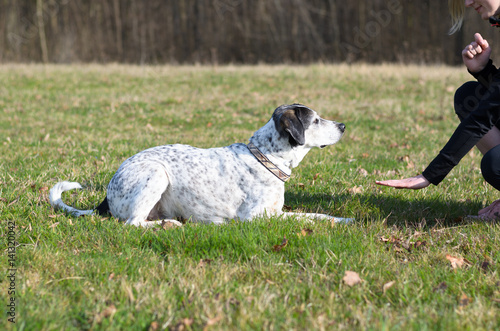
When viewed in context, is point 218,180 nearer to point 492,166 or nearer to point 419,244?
point 419,244

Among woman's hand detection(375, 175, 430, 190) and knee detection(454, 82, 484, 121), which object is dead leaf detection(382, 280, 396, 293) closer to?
woman's hand detection(375, 175, 430, 190)

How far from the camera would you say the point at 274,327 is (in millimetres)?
2777

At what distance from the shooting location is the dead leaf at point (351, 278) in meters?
3.34

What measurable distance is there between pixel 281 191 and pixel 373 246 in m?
1.20

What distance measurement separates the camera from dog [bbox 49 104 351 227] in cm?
463

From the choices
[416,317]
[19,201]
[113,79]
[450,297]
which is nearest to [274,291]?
[416,317]

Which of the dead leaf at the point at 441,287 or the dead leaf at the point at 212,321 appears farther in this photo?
the dead leaf at the point at 441,287

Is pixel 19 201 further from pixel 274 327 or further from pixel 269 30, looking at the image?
pixel 269 30

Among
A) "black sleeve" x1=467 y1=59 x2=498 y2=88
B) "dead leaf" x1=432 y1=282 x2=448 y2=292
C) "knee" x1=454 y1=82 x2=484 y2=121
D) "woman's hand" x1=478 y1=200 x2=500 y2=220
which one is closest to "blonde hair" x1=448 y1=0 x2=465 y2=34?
"black sleeve" x1=467 y1=59 x2=498 y2=88

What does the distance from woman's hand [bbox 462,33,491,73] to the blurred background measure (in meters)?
20.3

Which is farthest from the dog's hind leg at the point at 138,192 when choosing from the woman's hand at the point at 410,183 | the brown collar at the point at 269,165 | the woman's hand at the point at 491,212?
the woman's hand at the point at 491,212

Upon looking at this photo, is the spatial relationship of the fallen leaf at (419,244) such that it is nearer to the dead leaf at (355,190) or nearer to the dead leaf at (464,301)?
the dead leaf at (464,301)

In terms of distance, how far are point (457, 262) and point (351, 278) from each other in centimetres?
95

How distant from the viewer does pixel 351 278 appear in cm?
339
